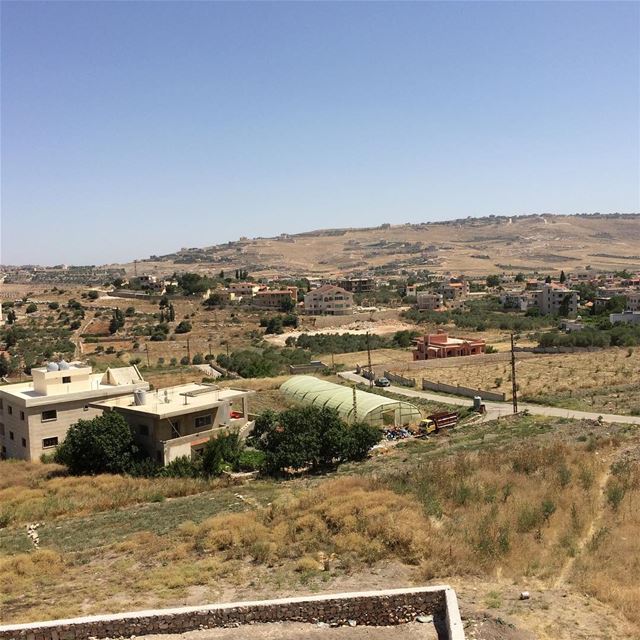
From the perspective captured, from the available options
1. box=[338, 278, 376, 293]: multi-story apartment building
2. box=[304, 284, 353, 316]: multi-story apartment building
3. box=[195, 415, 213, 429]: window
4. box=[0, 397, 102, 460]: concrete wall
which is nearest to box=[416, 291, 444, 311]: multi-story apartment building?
box=[304, 284, 353, 316]: multi-story apartment building

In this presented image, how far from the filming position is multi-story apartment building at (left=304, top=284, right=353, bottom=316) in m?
103

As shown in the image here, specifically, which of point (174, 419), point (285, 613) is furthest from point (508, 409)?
point (285, 613)

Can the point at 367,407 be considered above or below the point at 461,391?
above

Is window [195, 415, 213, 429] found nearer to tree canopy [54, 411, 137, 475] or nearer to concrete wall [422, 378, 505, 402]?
tree canopy [54, 411, 137, 475]

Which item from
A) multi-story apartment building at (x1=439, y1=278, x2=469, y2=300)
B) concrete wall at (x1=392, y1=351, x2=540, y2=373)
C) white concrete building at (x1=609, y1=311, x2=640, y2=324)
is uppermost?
multi-story apartment building at (x1=439, y1=278, x2=469, y2=300)

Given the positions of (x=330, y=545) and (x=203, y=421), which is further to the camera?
(x=203, y=421)

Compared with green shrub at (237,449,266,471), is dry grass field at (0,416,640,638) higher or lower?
higher

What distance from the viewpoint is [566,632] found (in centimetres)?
1141

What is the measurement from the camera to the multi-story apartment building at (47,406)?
30.0 metres

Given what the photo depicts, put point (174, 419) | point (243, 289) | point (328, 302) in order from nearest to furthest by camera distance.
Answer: point (174, 419)
point (328, 302)
point (243, 289)

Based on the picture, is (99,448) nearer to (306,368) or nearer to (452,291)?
(306,368)

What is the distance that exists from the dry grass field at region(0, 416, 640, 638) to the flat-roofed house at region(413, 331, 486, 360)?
111 ft

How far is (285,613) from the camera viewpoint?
1208 centimetres

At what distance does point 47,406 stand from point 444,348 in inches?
1402
